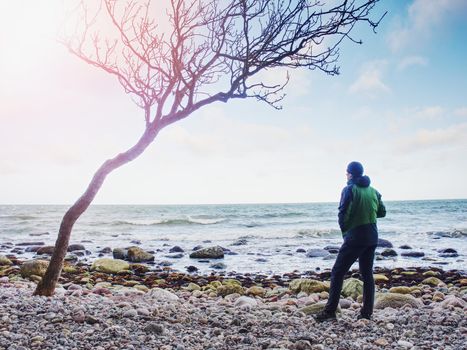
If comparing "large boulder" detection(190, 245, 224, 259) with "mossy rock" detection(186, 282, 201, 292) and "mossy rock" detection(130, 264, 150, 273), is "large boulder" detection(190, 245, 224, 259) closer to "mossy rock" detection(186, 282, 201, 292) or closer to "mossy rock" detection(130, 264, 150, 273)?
"mossy rock" detection(130, 264, 150, 273)

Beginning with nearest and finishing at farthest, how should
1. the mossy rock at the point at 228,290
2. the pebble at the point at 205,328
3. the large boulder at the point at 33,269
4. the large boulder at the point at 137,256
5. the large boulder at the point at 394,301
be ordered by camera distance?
the pebble at the point at 205,328, the large boulder at the point at 394,301, the mossy rock at the point at 228,290, the large boulder at the point at 33,269, the large boulder at the point at 137,256

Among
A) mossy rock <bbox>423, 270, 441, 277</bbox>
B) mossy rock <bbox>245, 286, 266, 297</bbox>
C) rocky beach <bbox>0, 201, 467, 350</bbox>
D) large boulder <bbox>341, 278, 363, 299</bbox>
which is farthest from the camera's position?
mossy rock <bbox>423, 270, 441, 277</bbox>

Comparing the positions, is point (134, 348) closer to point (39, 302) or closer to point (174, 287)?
point (39, 302)

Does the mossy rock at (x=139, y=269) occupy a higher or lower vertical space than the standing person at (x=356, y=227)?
lower

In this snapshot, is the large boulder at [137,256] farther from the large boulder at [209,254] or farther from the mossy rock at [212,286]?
the mossy rock at [212,286]

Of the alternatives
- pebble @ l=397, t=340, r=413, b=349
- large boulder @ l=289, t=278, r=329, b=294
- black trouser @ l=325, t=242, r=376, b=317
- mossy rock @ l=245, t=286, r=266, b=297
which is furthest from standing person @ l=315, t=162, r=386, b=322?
mossy rock @ l=245, t=286, r=266, b=297

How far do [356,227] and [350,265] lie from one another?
646 millimetres

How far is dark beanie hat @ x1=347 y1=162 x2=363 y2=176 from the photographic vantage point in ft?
20.8

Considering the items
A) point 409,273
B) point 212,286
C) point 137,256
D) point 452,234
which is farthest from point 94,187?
point 452,234

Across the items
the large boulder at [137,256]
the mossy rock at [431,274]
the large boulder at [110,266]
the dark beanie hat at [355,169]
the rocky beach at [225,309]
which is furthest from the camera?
the large boulder at [137,256]

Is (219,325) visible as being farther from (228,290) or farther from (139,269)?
(139,269)

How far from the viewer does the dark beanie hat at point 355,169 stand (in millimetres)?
6336

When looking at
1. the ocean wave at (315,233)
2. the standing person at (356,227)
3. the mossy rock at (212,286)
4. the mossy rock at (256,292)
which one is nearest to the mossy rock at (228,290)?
the mossy rock at (256,292)

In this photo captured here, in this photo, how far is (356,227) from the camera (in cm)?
619
